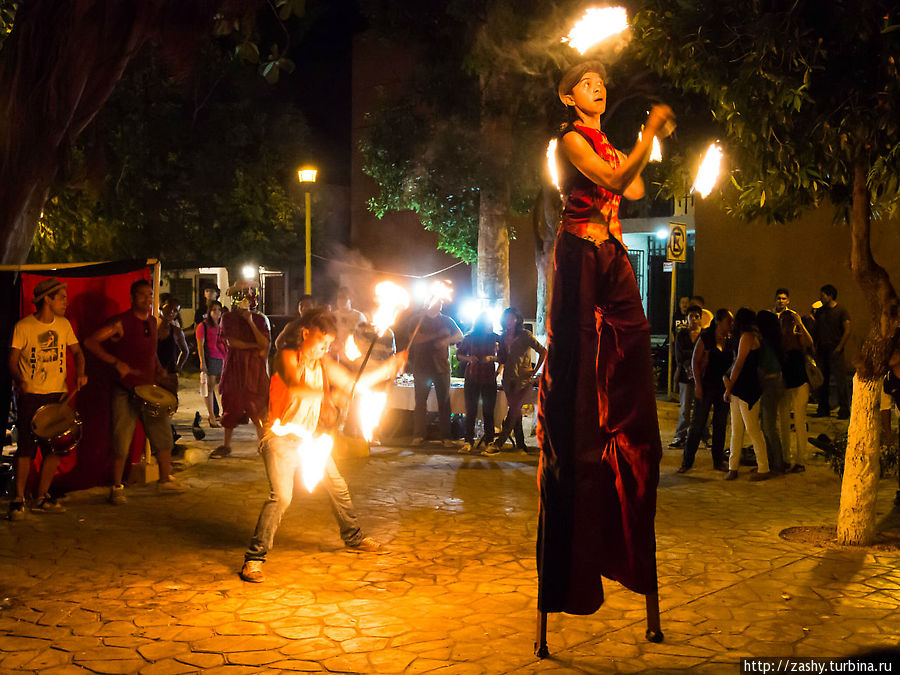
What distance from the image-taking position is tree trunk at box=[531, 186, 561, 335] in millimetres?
18219

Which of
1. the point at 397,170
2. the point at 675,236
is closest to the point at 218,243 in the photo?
the point at 397,170

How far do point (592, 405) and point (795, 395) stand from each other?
6644 millimetres

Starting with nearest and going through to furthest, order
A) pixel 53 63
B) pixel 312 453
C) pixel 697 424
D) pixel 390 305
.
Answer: pixel 312 453, pixel 390 305, pixel 53 63, pixel 697 424

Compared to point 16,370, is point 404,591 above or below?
below

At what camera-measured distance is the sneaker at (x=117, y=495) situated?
8883mm

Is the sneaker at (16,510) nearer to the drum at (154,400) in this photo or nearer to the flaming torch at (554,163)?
the drum at (154,400)

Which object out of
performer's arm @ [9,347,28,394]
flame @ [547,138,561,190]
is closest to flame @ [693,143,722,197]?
flame @ [547,138,561,190]

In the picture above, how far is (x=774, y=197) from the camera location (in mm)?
7742

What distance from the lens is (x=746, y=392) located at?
993 centimetres

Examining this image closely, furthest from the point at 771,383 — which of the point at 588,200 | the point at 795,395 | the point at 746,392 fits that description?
the point at 588,200

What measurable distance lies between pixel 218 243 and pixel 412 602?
24.4m

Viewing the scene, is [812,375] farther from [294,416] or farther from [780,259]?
[780,259]

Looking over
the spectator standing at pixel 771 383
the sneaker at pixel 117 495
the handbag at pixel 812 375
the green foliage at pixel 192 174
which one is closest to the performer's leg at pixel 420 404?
the spectator standing at pixel 771 383

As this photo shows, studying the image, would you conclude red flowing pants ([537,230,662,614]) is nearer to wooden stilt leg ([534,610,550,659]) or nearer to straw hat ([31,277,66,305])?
wooden stilt leg ([534,610,550,659])
